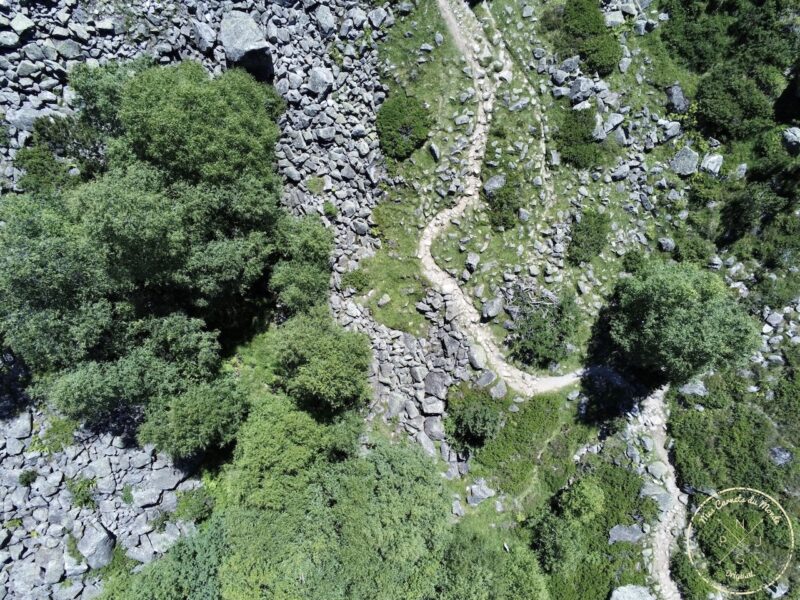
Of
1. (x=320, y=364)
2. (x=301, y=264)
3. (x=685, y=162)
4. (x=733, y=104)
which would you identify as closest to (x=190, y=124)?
(x=301, y=264)

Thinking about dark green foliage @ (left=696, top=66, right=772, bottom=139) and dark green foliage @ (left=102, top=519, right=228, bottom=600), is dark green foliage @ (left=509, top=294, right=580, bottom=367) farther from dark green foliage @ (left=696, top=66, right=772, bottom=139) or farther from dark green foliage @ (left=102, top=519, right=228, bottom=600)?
dark green foliage @ (left=102, top=519, right=228, bottom=600)

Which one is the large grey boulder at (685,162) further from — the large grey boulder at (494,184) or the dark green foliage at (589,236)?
the large grey boulder at (494,184)

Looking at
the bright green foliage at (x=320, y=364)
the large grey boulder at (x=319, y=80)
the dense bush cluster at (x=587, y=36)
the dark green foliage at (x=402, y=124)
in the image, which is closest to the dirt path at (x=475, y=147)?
the dark green foliage at (x=402, y=124)

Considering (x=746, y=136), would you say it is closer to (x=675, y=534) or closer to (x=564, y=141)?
(x=564, y=141)

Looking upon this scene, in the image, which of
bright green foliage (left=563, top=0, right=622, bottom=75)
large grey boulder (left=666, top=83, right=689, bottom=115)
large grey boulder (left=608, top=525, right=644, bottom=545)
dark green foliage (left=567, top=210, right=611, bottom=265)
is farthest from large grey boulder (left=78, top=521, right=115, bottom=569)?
large grey boulder (left=666, top=83, right=689, bottom=115)

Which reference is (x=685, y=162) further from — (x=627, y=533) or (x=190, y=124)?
(x=190, y=124)
